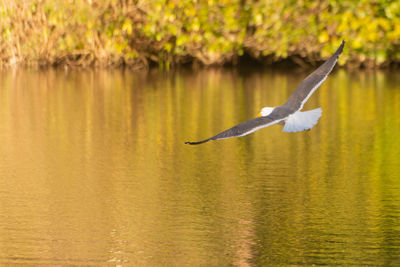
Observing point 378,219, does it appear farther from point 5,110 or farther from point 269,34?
point 269,34

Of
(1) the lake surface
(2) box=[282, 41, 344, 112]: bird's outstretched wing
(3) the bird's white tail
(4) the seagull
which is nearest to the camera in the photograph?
(1) the lake surface

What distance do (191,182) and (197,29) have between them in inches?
467

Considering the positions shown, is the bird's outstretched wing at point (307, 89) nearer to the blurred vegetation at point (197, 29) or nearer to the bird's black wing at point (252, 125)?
the bird's black wing at point (252, 125)

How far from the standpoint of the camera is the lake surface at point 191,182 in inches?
253

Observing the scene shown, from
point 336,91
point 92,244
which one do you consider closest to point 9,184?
point 92,244

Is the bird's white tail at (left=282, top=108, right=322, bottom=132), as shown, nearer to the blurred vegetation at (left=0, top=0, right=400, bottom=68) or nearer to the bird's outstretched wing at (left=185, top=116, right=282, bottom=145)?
the bird's outstretched wing at (left=185, top=116, right=282, bottom=145)

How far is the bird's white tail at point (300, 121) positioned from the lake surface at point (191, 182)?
59 cm

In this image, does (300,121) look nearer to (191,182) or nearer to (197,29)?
(191,182)

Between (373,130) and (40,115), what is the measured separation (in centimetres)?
422

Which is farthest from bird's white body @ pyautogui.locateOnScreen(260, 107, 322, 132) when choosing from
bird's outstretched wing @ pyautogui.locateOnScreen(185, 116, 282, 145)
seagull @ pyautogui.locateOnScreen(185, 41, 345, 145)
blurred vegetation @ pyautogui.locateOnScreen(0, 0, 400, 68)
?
blurred vegetation @ pyautogui.locateOnScreen(0, 0, 400, 68)

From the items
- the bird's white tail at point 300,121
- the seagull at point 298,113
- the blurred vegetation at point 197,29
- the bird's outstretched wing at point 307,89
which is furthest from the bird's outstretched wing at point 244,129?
the blurred vegetation at point 197,29

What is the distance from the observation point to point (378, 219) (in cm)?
719

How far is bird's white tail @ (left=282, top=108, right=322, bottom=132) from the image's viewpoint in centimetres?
749

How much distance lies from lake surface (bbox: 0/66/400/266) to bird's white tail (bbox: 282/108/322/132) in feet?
1.92
